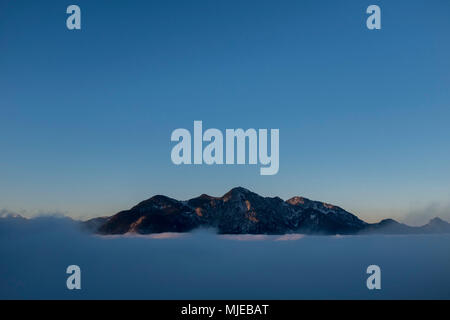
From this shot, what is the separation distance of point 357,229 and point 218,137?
16.1m

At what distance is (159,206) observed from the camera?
83.4ft

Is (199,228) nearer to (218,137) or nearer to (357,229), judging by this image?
(218,137)

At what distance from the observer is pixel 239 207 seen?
28.9m
